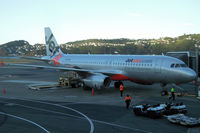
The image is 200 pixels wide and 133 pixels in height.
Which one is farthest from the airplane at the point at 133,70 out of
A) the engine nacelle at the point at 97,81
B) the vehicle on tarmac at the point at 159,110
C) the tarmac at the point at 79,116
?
the vehicle on tarmac at the point at 159,110

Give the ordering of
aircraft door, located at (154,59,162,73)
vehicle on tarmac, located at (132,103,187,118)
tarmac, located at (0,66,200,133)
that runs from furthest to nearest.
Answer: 1. aircraft door, located at (154,59,162,73)
2. vehicle on tarmac, located at (132,103,187,118)
3. tarmac, located at (0,66,200,133)

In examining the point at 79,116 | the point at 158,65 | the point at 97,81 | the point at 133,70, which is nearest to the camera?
the point at 79,116

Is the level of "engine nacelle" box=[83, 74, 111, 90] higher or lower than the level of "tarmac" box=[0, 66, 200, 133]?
higher

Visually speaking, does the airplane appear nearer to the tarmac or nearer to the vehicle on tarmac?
the tarmac

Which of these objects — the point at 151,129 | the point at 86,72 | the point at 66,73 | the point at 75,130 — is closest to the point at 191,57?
the point at 86,72

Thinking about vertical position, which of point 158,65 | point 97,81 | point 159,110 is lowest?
point 159,110

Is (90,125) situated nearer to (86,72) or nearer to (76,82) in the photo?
(86,72)

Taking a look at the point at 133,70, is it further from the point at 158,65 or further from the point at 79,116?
the point at 79,116

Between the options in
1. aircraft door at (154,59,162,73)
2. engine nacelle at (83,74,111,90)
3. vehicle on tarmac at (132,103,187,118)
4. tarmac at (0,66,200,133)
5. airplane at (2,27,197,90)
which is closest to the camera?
tarmac at (0,66,200,133)

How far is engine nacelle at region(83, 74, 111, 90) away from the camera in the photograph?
27625 millimetres

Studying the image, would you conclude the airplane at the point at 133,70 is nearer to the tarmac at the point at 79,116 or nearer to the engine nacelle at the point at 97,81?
the engine nacelle at the point at 97,81

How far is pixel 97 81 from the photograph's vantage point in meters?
27.8

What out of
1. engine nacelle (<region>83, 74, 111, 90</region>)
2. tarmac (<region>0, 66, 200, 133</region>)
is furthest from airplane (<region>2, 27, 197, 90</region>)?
tarmac (<region>0, 66, 200, 133</region>)

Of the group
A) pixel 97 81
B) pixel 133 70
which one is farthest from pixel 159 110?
pixel 133 70
